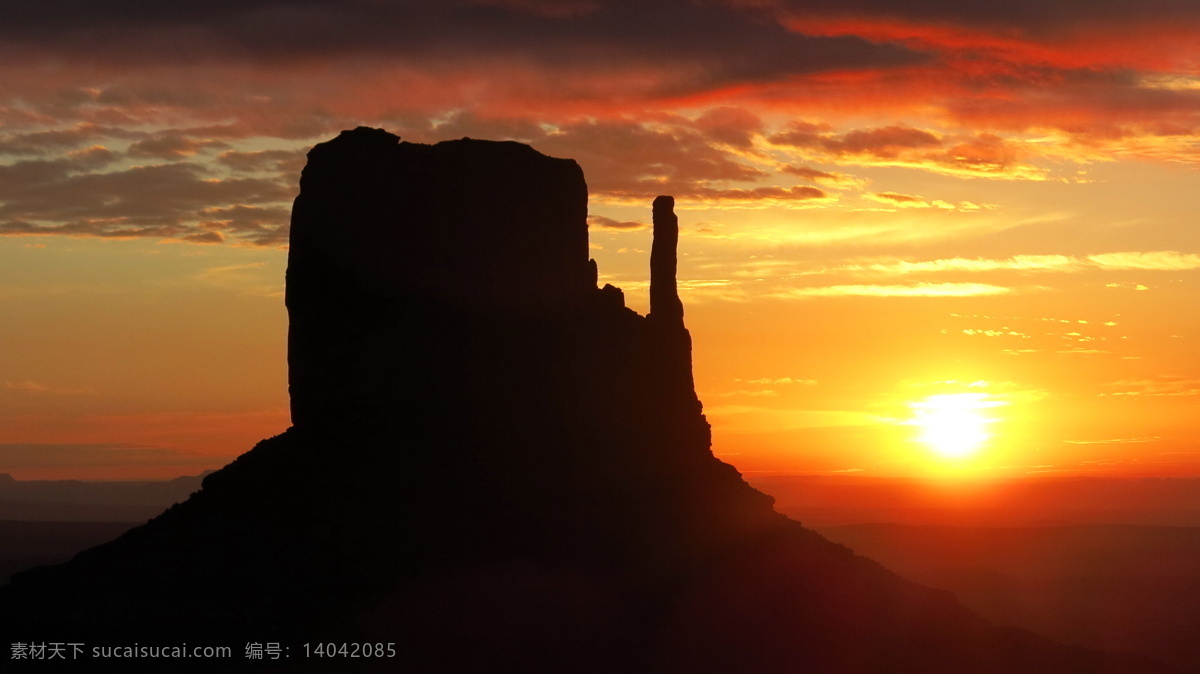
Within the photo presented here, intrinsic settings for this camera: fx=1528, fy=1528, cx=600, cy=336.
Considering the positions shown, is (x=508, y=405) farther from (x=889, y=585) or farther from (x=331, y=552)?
(x=889, y=585)

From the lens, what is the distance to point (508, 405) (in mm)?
62062

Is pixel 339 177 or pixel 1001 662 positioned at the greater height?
pixel 339 177

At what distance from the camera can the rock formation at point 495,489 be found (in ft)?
184

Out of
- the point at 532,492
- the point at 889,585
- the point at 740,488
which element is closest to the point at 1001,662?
the point at 889,585

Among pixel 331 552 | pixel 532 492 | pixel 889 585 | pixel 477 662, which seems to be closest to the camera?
pixel 477 662

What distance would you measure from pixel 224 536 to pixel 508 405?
484 inches

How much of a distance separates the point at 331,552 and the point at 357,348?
8.34m

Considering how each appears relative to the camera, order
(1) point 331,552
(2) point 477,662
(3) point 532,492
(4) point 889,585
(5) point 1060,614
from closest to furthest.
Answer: (2) point 477,662
(1) point 331,552
(3) point 532,492
(4) point 889,585
(5) point 1060,614

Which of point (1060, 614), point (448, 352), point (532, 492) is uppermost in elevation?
point (448, 352)

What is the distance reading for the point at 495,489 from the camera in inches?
2397

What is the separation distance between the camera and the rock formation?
56.0 metres

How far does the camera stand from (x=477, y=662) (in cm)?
5378

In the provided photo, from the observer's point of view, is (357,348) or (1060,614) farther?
(1060,614)

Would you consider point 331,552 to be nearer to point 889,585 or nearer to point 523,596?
point 523,596
